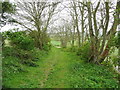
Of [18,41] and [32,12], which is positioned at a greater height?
[32,12]

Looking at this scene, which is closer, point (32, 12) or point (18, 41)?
point (18, 41)

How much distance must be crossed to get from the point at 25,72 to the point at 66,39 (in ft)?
78.6

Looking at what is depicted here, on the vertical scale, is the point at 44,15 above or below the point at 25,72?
above

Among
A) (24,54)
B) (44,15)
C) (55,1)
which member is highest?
(55,1)

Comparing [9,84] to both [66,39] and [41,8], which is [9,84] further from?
[66,39]

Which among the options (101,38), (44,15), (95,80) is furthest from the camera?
(44,15)

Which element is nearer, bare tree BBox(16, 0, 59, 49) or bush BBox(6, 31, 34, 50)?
bush BBox(6, 31, 34, 50)

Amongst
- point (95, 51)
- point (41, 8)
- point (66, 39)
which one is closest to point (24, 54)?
point (95, 51)

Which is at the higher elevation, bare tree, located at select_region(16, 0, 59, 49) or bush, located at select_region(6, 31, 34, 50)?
bare tree, located at select_region(16, 0, 59, 49)

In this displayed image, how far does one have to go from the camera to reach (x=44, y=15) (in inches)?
608

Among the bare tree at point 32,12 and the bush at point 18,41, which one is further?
the bare tree at point 32,12

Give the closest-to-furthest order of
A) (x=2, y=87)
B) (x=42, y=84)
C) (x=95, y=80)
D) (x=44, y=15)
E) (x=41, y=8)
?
(x=2, y=87) → (x=42, y=84) → (x=95, y=80) → (x=41, y=8) → (x=44, y=15)

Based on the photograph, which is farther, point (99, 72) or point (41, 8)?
point (41, 8)

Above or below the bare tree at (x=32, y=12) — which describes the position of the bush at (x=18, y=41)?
below
